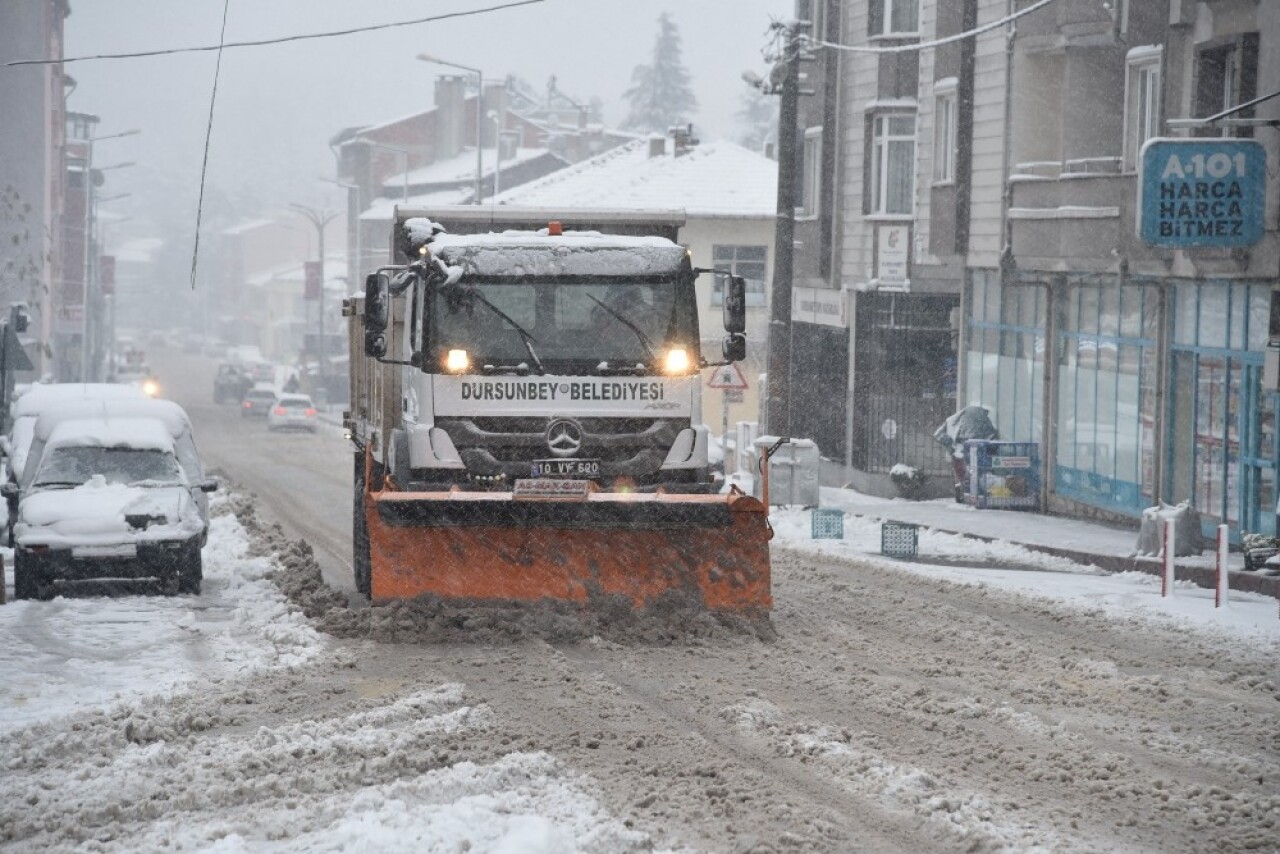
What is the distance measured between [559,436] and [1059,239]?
13.5 m

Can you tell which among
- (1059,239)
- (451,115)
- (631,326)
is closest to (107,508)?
(631,326)

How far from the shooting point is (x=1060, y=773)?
9242 millimetres

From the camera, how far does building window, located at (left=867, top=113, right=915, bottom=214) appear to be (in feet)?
108

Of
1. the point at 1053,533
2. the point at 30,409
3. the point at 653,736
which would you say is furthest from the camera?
the point at 30,409

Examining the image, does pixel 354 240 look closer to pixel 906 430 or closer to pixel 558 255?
pixel 906 430

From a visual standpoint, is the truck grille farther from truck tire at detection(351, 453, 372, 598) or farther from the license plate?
truck tire at detection(351, 453, 372, 598)

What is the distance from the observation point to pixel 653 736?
32.9ft

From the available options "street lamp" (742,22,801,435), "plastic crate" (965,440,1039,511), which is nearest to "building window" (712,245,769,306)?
"plastic crate" (965,440,1039,511)

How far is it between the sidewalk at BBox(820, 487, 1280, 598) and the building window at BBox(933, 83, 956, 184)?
533cm

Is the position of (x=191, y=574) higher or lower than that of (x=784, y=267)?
lower

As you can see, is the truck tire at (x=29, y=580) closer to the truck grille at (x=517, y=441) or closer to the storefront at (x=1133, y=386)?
the truck grille at (x=517, y=441)

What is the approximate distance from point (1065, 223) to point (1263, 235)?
199 inches

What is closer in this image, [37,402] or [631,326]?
[631,326]

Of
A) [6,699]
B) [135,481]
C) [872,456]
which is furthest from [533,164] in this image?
[6,699]
